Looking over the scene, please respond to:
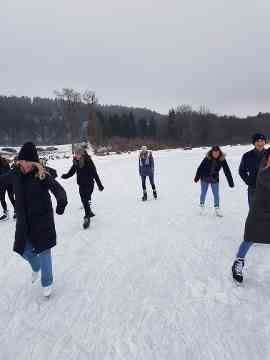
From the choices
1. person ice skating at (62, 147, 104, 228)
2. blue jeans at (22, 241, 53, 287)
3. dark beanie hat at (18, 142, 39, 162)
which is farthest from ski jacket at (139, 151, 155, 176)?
dark beanie hat at (18, 142, 39, 162)

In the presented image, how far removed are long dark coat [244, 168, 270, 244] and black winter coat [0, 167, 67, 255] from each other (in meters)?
2.34

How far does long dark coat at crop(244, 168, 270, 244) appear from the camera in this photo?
3588mm

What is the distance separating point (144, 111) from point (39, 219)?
164m

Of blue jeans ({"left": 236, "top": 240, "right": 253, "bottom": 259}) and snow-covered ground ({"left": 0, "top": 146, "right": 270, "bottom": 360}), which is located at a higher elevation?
blue jeans ({"left": 236, "top": 240, "right": 253, "bottom": 259})

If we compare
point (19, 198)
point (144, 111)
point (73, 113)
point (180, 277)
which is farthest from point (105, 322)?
point (144, 111)

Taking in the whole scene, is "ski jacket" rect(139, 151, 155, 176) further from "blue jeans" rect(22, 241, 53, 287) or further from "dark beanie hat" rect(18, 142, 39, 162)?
"dark beanie hat" rect(18, 142, 39, 162)

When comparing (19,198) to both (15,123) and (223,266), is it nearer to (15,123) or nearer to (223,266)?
(223,266)

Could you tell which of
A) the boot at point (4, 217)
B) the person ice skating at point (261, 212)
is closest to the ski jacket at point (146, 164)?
the boot at point (4, 217)

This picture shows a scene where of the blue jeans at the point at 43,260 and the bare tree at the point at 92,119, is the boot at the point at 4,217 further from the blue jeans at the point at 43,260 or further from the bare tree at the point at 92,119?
the bare tree at the point at 92,119

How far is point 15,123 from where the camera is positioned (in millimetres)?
109625

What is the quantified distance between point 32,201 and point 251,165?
12.4 feet

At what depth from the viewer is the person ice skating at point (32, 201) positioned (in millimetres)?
3373

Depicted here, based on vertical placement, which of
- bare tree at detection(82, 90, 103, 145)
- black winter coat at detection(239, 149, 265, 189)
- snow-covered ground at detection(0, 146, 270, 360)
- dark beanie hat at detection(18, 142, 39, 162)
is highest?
bare tree at detection(82, 90, 103, 145)

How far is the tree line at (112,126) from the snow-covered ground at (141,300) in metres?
40.7
